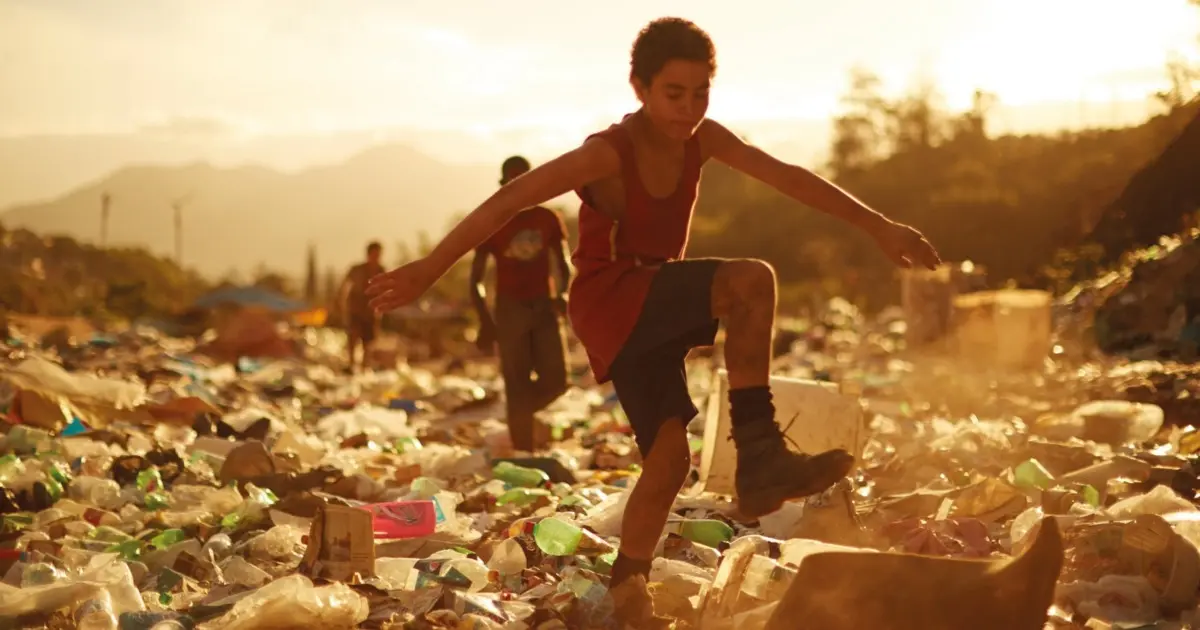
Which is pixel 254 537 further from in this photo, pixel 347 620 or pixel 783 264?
pixel 783 264

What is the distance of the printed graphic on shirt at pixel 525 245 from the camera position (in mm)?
5203

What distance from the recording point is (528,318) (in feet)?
17.3

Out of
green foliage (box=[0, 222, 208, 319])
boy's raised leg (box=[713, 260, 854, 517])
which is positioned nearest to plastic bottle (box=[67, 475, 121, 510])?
boy's raised leg (box=[713, 260, 854, 517])

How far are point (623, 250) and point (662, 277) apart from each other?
14cm

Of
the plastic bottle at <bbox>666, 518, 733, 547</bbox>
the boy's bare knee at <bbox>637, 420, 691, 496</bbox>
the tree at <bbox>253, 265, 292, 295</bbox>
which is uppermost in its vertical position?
the boy's bare knee at <bbox>637, 420, 691, 496</bbox>

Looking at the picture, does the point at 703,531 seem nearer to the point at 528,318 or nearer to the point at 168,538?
the point at 168,538

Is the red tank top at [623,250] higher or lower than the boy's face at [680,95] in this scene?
lower

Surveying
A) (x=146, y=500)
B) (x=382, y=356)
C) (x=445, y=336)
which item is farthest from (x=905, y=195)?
(x=146, y=500)

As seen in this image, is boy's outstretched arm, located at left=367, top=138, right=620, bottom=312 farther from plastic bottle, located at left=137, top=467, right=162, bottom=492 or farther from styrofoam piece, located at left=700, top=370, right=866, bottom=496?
plastic bottle, located at left=137, top=467, right=162, bottom=492

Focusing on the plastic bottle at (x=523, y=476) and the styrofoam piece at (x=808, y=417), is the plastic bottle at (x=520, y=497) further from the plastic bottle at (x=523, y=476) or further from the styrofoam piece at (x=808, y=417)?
the styrofoam piece at (x=808, y=417)

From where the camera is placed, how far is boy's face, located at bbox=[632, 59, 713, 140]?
2291mm

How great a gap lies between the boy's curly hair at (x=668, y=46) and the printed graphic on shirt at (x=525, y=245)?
2872 mm

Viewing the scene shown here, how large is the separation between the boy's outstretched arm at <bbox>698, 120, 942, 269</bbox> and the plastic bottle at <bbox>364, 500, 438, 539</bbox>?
5.10 ft

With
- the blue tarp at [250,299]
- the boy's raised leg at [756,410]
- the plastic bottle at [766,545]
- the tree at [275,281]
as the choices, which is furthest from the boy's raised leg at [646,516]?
the tree at [275,281]
